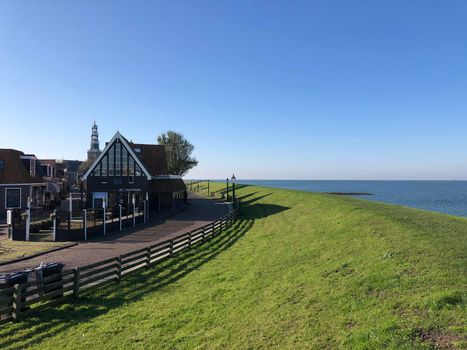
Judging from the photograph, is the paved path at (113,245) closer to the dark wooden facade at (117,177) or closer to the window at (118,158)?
the dark wooden facade at (117,177)

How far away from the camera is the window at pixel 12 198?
34.7 metres

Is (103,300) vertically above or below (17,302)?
below

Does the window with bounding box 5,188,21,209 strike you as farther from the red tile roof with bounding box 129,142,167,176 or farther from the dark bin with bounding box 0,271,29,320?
the dark bin with bounding box 0,271,29,320

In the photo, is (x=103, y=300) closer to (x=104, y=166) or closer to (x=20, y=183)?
(x=104, y=166)

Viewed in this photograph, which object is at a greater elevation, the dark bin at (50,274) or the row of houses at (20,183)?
the row of houses at (20,183)

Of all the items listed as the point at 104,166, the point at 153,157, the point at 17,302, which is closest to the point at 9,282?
the point at 17,302

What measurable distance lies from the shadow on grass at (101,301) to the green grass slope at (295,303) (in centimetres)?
4

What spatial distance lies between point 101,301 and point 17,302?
2603mm

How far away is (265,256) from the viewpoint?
1755 cm

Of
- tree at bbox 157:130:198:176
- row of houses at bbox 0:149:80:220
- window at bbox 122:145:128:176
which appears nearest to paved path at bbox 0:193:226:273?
window at bbox 122:145:128:176

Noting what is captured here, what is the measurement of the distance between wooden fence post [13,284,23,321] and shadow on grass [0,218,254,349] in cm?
24

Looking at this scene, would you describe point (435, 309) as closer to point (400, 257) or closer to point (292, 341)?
point (292, 341)

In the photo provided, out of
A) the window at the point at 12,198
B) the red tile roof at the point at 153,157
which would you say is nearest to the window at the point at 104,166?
the red tile roof at the point at 153,157

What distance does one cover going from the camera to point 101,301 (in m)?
11.8
